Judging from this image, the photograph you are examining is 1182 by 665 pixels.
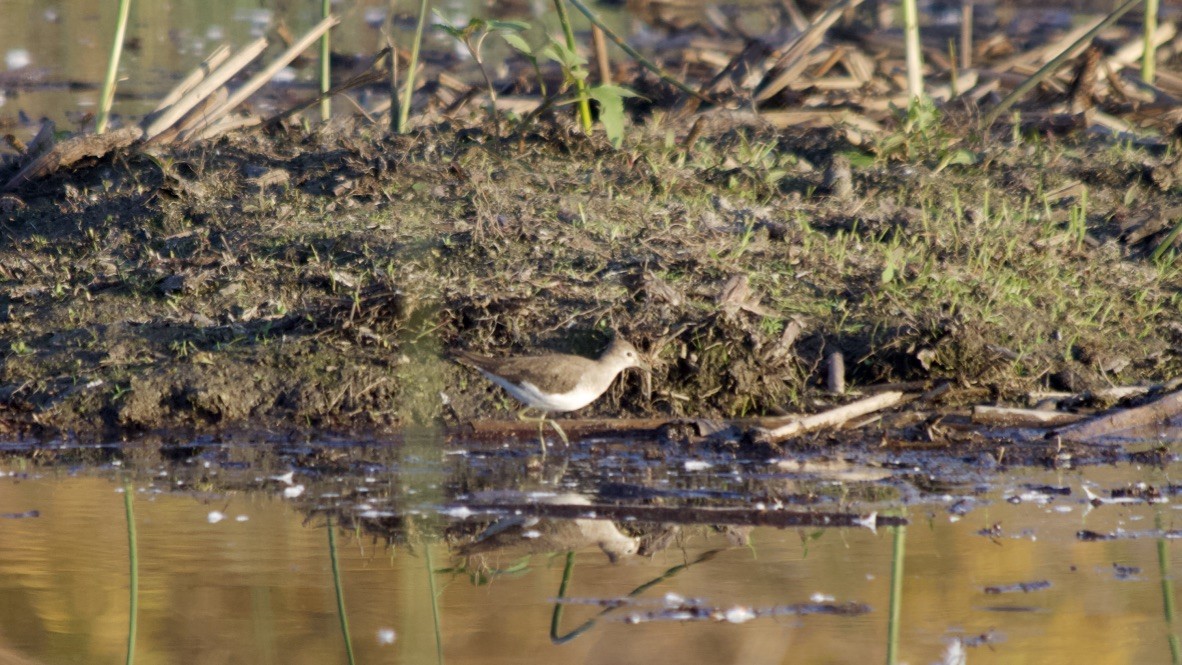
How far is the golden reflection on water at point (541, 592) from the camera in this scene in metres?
4.13

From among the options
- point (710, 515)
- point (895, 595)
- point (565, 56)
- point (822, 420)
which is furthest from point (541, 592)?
point (565, 56)

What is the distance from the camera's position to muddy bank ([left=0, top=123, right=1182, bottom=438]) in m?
6.71

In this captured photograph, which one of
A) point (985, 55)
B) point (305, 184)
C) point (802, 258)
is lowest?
point (802, 258)

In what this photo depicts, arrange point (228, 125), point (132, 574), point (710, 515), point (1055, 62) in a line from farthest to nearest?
point (228, 125) < point (1055, 62) < point (710, 515) < point (132, 574)

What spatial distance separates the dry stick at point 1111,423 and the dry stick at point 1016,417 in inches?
3.4

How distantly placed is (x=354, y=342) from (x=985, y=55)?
26.5ft

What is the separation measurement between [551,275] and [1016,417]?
2315mm

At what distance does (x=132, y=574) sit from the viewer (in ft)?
15.6

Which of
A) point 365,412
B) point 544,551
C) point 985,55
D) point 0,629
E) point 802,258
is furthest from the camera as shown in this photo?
point 985,55

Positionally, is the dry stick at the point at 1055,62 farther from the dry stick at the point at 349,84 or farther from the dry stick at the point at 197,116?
the dry stick at the point at 197,116

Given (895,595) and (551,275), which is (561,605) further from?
(551,275)

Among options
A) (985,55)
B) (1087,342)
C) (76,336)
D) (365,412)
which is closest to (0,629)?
(365,412)

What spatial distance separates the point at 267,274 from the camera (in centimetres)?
741

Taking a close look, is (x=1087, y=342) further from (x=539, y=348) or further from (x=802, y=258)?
(x=539, y=348)
